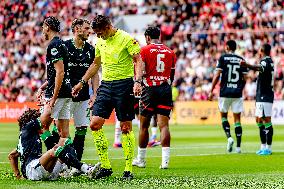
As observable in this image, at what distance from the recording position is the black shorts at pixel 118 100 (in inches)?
507

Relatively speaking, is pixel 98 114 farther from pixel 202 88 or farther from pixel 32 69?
pixel 32 69

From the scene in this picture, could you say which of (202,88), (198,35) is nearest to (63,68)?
(202,88)

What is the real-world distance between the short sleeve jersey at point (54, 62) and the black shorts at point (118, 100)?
59 centimetres

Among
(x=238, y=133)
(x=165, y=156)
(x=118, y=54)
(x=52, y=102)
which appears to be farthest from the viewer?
(x=238, y=133)

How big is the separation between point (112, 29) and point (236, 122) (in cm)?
737

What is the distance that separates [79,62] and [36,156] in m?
2.68

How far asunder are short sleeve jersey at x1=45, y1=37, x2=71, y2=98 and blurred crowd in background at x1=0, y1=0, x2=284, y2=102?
24.6 meters

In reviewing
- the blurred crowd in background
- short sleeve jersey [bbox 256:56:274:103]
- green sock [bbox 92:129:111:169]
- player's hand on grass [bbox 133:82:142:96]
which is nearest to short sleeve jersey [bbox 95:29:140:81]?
player's hand on grass [bbox 133:82:142:96]

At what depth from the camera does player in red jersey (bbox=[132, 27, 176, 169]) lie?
49.7 feet

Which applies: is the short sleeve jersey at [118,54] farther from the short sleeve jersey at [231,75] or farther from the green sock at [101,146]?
the short sleeve jersey at [231,75]

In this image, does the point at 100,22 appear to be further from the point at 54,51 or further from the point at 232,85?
the point at 232,85

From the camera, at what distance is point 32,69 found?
44656 millimetres

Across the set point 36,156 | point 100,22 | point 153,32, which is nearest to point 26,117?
point 36,156

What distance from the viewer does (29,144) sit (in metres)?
12.4
